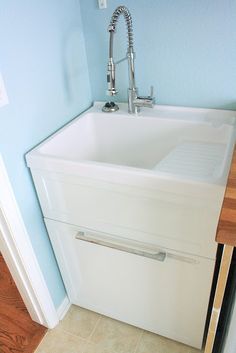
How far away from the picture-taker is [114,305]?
1.29 metres

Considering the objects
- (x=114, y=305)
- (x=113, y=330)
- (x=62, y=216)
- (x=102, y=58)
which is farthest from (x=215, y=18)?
(x=113, y=330)

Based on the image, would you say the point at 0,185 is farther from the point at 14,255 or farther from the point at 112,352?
the point at 112,352

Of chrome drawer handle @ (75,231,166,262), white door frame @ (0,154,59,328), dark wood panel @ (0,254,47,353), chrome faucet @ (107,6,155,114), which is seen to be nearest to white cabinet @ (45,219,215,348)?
chrome drawer handle @ (75,231,166,262)

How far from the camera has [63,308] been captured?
4.68 feet

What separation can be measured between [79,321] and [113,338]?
0.20 meters

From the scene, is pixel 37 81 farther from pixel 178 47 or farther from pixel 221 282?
pixel 221 282

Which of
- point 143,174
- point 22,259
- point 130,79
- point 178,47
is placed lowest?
point 22,259

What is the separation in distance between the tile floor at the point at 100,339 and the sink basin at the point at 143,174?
62 centimetres

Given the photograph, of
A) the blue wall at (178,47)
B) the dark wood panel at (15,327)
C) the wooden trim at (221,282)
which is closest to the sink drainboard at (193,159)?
the blue wall at (178,47)

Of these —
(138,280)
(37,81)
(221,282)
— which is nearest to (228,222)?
(221,282)

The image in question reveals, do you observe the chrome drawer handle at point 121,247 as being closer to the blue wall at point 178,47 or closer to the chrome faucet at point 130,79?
the chrome faucet at point 130,79

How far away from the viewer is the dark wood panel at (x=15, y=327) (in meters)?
1.33

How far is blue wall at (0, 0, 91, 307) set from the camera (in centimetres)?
94

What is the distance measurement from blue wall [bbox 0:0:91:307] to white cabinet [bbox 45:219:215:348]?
13 centimetres
